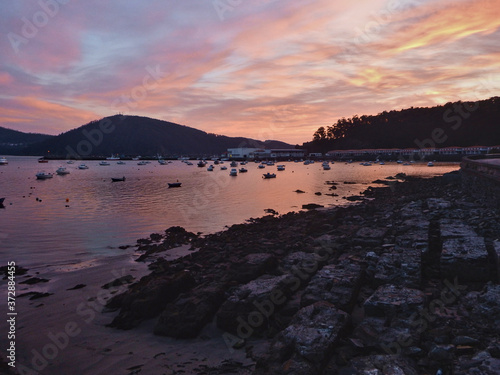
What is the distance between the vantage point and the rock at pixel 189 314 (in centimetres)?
843

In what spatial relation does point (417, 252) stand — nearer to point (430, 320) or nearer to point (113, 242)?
point (430, 320)

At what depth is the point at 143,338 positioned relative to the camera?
858 centimetres

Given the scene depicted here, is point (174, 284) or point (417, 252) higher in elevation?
point (417, 252)

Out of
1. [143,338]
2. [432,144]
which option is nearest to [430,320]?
[143,338]

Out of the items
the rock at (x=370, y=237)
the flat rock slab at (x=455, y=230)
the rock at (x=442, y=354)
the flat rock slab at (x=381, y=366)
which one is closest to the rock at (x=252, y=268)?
the rock at (x=370, y=237)

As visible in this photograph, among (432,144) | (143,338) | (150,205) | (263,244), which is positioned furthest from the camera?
(432,144)

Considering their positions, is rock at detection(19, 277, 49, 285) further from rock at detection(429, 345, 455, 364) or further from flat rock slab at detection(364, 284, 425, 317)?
rock at detection(429, 345, 455, 364)

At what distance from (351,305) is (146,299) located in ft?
19.7

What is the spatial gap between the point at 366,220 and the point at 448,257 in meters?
12.4

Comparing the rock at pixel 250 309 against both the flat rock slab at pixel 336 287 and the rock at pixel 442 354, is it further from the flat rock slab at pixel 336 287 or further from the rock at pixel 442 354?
the rock at pixel 442 354

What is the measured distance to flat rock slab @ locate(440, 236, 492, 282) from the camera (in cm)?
893

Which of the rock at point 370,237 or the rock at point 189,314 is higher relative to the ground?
the rock at point 370,237

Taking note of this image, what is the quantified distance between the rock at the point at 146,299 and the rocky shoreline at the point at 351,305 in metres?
0.03

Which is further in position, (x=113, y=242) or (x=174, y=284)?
(x=113, y=242)
